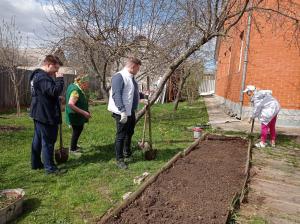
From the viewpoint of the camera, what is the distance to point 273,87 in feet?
37.9

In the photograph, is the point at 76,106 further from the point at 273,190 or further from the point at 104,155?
the point at 273,190

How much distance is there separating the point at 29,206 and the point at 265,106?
5.82 metres

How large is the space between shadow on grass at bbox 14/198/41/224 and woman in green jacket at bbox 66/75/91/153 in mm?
2287

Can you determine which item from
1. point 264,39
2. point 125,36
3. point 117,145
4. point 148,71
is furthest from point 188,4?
point 264,39

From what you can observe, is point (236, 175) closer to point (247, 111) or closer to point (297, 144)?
point (297, 144)

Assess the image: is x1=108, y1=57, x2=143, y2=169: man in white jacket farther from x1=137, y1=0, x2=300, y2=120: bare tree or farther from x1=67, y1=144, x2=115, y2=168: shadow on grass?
x1=137, y1=0, x2=300, y2=120: bare tree

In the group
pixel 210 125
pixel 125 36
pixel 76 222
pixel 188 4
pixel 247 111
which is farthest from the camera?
pixel 247 111

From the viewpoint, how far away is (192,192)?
4555 mm

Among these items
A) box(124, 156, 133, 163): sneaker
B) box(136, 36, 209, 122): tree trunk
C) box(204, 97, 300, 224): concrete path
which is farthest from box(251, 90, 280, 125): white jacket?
box(124, 156, 133, 163): sneaker

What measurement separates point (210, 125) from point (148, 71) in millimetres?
3063

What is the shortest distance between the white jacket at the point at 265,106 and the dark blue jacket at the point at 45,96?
4.77 metres

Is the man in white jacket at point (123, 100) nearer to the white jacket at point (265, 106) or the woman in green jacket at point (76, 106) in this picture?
the woman in green jacket at point (76, 106)

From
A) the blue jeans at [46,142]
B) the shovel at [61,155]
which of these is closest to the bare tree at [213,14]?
the shovel at [61,155]

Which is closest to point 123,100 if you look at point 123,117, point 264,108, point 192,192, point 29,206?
point 123,117
